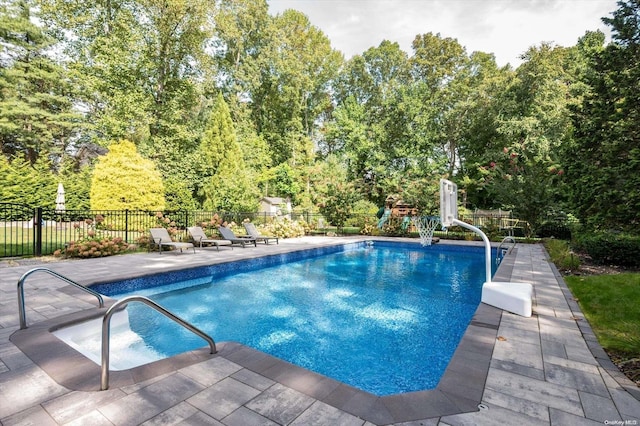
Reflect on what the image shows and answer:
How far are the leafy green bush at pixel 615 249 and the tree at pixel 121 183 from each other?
1694 centimetres

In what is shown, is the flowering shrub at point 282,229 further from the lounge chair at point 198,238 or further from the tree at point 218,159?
the lounge chair at point 198,238

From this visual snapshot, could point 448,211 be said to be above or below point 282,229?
above

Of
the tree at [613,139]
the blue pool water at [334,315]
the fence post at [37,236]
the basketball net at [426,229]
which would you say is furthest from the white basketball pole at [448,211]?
the fence post at [37,236]

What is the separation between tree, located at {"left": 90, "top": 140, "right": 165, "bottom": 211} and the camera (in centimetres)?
1451

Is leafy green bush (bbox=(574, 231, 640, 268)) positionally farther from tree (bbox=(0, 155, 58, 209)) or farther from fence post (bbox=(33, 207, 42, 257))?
tree (bbox=(0, 155, 58, 209))

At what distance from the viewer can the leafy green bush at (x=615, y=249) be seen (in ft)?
25.2

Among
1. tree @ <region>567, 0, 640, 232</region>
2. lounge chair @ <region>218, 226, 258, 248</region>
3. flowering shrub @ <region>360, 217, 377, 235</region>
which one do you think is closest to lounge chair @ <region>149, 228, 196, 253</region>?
lounge chair @ <region>218, 226, 258, 248</region>

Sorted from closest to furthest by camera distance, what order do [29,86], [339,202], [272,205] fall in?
[339,202] → [272,205] → [29,86]

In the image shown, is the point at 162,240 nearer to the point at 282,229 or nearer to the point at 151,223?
the point at 151,223

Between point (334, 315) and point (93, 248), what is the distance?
729 cm

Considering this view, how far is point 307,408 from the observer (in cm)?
217

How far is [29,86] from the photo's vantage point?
71.3ft

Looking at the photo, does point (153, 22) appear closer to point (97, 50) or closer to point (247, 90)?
point (97, 50)

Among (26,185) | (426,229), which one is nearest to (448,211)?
(426,229)
